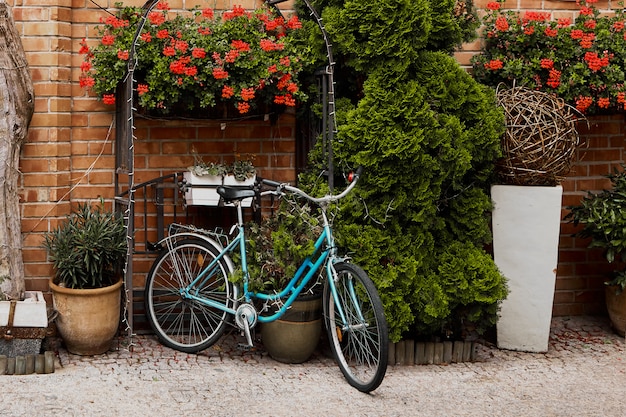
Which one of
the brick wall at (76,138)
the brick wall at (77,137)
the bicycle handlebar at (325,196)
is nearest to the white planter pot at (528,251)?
the bicycle handlebar at (325,196)

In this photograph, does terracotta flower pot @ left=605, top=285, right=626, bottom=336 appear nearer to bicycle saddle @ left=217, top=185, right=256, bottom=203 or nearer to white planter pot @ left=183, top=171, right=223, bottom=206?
bicycle saddle @ left=217, top=185, right=256, bottom=203

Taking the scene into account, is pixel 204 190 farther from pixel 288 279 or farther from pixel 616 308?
pixel 616 308

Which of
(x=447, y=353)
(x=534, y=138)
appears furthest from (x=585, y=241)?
(x=447, y=353)

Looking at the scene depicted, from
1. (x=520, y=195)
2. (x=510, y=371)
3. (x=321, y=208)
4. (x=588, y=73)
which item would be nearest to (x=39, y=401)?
(x=321, y=208)

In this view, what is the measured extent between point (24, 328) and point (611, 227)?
384cm

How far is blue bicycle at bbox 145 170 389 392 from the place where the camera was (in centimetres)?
494

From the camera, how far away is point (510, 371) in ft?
17.7

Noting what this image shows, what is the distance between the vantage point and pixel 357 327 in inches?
192

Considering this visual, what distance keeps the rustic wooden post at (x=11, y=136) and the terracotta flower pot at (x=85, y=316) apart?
0.29m

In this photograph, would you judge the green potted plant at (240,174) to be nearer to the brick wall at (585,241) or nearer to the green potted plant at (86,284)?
the green potted plant at (86,284)

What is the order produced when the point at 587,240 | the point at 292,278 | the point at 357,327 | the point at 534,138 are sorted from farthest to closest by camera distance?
the point at 587,240
the point at 534,138
the point at 292,278
the point at 357,327

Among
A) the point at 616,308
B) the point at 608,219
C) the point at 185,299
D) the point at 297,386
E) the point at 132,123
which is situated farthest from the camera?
the point at 616,308

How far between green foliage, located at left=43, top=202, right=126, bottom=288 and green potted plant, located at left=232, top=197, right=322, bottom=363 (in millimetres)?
811

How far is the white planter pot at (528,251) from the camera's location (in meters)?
5.66
